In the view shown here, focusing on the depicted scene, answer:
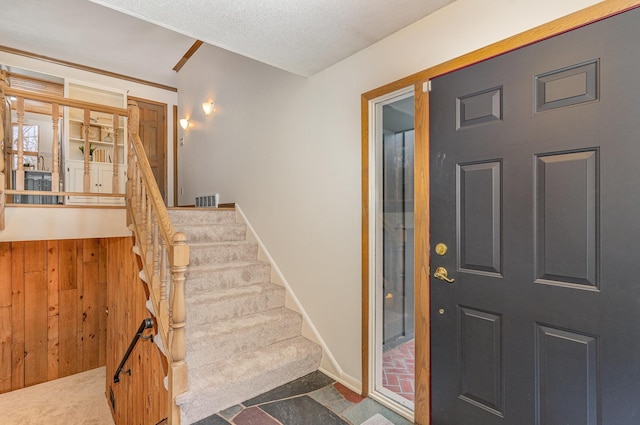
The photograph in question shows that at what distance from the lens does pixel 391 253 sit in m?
2.23

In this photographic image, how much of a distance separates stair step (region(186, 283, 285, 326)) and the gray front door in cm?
157

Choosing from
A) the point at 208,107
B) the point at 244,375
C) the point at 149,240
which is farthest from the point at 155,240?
the point at 208,107

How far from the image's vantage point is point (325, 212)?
100 inches

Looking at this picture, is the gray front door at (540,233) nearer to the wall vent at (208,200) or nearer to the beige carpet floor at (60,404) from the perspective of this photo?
the wall vent at (208,200)

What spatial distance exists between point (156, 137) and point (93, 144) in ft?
3.00

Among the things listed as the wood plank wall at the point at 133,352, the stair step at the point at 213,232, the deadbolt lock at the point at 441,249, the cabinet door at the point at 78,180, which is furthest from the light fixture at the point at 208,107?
the deadbolt lock at the point at 441,249

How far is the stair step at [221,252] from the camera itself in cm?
308

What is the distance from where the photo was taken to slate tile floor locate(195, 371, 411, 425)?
1.93m

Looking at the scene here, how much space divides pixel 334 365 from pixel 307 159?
5.54 feet

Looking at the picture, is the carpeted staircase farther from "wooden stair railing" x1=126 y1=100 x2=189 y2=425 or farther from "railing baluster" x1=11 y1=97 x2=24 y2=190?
"railing baluster" x1=11 y1=97 x2=24 y2=190

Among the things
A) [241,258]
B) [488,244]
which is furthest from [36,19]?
[488,244]

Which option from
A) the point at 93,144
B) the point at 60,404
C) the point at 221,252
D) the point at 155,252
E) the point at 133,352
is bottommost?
the point at 60,404

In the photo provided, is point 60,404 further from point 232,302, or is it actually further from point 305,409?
point 305,409

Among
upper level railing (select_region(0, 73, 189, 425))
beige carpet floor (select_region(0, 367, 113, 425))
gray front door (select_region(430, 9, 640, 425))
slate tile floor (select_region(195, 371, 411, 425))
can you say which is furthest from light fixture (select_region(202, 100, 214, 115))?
beige carpet floor (select_region(0, 367, 113, 425))
